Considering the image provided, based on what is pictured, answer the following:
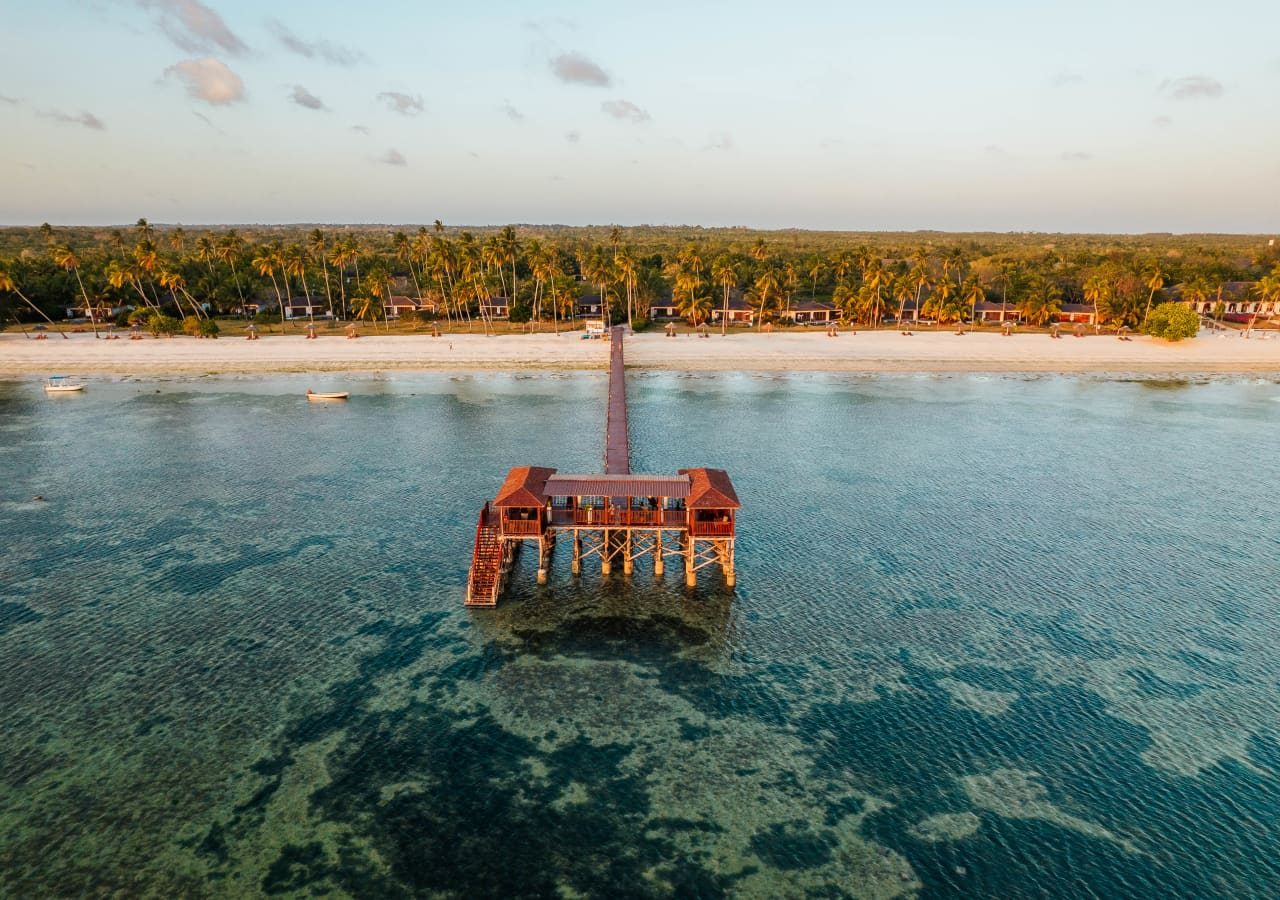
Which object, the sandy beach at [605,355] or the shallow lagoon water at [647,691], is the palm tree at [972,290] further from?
the shallow lagoon water at [647,691]

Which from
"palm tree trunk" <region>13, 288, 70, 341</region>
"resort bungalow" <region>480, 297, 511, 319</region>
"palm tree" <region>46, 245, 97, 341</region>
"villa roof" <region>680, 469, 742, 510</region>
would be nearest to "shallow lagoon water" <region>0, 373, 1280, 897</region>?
"villa roof" <region>680, 469, 742, 510</region>

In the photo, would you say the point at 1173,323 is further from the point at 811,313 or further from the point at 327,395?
the point at 327,395

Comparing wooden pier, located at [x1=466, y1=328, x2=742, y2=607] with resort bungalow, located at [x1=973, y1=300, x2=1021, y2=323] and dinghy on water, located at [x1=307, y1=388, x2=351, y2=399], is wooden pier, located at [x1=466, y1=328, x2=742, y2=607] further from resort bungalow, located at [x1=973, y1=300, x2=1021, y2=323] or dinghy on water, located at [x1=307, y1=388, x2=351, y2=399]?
resort bungalow, located at [x1=973, y1=300, x2=1021, y2=323]

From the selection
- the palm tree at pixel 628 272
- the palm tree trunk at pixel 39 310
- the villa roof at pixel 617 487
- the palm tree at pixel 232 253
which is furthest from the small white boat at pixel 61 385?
the villa roof at pixel 617 487

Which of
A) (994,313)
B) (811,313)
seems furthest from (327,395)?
(994,313)

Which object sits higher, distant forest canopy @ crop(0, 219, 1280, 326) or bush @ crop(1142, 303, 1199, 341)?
distant forest canopy @ crop(0, 219, 1280, 326)

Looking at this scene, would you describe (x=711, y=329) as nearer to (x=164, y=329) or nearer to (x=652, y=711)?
(x=164, y=329)

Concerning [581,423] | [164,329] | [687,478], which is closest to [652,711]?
[687,478]
